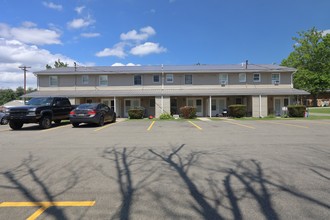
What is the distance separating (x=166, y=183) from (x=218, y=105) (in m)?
24.2

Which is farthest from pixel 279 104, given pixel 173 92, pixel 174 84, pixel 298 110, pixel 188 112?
A: pixel 173 92

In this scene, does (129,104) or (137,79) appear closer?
(137,79)

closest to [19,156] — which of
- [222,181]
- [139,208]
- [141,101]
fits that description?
[139,208]

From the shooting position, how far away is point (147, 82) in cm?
2728

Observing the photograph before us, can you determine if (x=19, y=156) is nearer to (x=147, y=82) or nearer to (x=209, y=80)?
(x=147, y=82)

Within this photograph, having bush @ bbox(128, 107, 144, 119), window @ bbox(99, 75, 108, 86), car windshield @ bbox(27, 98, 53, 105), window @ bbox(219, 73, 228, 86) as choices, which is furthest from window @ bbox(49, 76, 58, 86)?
window @ bbox(219, 73, 228, 86)

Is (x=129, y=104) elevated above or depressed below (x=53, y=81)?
below

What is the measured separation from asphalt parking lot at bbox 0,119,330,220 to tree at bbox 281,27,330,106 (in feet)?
174

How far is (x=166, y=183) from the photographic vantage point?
14.8ft

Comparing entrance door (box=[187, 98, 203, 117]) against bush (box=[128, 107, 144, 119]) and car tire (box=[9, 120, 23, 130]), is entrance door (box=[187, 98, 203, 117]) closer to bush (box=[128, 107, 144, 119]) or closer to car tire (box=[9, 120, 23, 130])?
bush (box=[128, 107, 144, 119])

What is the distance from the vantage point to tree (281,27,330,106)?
52.1 meters

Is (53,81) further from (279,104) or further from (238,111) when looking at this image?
(279,104)

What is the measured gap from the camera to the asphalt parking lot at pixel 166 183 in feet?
11.0

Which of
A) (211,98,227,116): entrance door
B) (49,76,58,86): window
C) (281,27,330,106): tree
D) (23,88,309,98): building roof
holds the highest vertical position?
(281,27,330,106): tree
